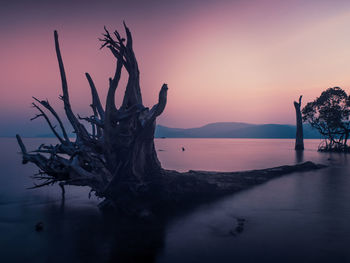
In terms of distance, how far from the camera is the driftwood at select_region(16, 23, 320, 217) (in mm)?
11023

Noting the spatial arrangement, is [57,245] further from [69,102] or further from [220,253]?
[69,102]

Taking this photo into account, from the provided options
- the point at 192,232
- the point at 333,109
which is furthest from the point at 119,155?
the point at 333,109

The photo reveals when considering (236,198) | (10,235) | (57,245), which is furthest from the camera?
A: (236,198)

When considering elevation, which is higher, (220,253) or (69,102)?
(69,102)

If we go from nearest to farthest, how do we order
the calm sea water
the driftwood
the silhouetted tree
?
the calm sea water
the driftwood
the silhouetted tree

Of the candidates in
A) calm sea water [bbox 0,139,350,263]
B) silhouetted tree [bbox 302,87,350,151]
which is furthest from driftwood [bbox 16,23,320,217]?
silhouetted tree [bbox 302,87,350,151]

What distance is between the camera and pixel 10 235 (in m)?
9.40

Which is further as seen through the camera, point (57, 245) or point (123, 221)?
point (123, 221)

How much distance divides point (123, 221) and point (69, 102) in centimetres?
653

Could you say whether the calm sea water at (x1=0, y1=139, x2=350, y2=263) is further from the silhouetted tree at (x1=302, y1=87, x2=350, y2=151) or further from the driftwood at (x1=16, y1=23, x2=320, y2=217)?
the silhouetted tree at (x1=302, y1=87, x2=350, y2=151)

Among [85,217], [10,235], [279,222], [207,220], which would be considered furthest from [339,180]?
[10,235]

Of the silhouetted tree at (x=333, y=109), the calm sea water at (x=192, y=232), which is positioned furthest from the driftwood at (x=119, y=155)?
the silhouetted tree at (x=333, y=109)

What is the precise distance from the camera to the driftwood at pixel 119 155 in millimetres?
11023

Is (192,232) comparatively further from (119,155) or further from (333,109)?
(333,109)
